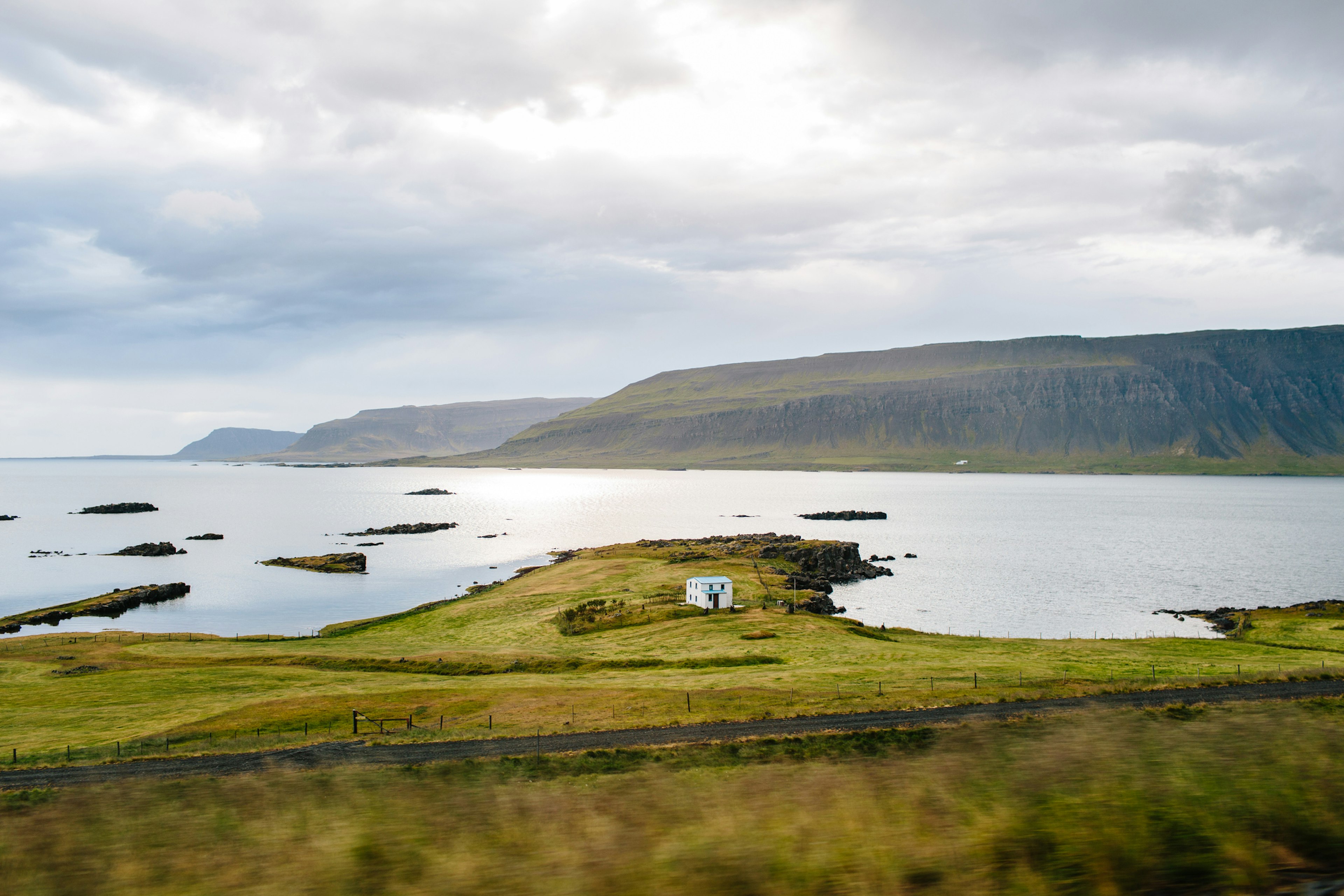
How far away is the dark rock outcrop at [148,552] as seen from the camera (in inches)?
5974

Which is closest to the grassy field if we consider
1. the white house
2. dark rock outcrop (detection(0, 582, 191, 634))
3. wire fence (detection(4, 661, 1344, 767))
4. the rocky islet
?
wire fence (detection(4, 661, 1344, 767))

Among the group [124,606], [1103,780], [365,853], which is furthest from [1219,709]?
[124,606]

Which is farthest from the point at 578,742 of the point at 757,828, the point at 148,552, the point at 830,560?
the point at 148,552

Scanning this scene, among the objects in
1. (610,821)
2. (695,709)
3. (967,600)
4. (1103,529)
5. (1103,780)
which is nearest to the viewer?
(610,821)

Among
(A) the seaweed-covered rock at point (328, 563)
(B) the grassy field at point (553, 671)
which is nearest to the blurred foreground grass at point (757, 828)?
(B) the grassy field at point (553, 671)

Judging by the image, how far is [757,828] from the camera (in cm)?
862

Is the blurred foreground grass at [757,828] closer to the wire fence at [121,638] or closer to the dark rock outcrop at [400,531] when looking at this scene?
the wire fence at [121,638]

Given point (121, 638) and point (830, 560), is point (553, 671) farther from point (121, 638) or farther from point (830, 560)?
point (830, 560)

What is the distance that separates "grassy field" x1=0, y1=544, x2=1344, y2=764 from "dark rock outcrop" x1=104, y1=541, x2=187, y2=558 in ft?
284

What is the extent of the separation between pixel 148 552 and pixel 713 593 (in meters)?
127

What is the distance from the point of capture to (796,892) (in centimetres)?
770

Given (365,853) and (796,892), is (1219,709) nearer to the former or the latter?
(796,892)

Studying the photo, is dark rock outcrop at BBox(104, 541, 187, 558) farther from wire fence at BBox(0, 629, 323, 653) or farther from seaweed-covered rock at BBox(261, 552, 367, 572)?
wire fence at BBox(0, 629, 323, 653)

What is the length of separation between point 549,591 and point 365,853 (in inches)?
3569
